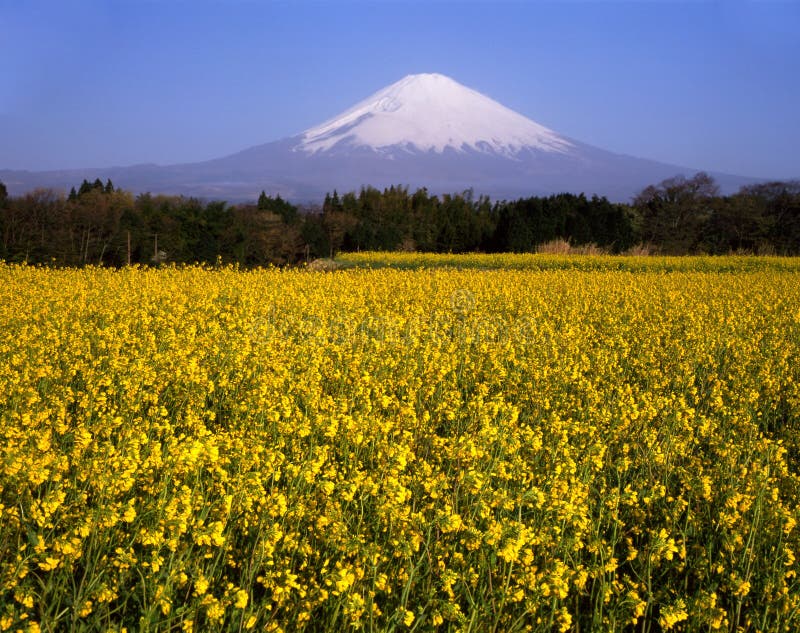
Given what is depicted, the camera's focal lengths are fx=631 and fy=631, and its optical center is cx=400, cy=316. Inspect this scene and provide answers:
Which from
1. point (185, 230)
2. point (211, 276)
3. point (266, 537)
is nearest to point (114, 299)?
point (211, 276)

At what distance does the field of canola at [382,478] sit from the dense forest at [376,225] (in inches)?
783

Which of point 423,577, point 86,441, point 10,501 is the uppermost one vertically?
point 86,441

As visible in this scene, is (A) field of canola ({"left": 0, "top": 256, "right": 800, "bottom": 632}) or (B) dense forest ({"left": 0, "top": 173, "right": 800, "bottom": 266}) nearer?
(A) field of canola ({"left": 0, "top": 256, "right": 800, "bottom": 632})

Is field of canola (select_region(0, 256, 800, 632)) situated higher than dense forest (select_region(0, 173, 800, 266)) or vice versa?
dense forest (select_region(0, 173, 800, 266))

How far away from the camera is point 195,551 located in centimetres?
329

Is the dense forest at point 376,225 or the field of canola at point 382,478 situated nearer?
the field of canola at point 382,478

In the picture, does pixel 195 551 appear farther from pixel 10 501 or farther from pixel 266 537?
pixel 10 501

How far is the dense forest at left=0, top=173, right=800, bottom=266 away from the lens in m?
28.1

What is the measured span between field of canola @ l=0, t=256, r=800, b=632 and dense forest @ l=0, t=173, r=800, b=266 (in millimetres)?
19896

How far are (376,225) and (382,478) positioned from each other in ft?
148

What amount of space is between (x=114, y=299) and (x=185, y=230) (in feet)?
75.3

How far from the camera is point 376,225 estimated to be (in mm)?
48156

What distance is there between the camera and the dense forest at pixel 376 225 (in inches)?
1106

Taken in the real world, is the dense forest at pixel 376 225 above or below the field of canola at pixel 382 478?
above
